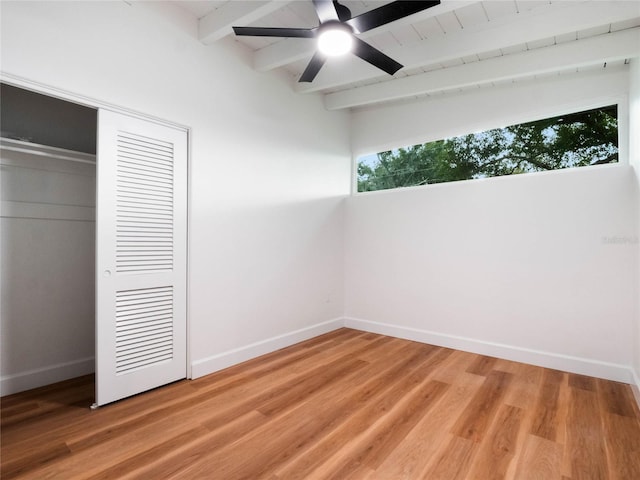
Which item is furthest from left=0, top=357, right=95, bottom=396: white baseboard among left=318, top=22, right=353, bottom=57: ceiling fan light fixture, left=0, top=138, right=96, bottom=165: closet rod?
left=318, top=22, right=353, bottom=57: ceiling fan light fixture

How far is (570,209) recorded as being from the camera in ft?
10.3

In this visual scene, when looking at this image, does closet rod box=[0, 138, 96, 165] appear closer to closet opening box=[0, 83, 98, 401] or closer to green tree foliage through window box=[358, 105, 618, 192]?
closet opening box=[0, 83, 98, 401]

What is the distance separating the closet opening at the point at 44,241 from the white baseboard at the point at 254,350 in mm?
1106

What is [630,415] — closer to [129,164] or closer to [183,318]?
[183,318]

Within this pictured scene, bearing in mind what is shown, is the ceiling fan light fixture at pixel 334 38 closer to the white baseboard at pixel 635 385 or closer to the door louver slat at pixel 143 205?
the door louver slat at pixel 143 205

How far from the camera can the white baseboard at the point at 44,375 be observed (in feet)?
8.38

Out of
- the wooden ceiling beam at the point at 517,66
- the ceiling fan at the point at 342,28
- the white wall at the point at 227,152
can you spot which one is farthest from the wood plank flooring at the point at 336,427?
the wooden ceiling beam at the point at 517,66

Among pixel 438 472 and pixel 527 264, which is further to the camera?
pixel 527 264

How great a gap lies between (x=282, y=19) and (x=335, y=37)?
93 cm

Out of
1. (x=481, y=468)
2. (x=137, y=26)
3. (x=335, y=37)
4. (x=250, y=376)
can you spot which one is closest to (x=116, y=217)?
(x=137, y=26)

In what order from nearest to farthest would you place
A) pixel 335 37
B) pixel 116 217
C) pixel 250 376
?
pixel 335 37 < pixel 116 217 < pixel 250 376

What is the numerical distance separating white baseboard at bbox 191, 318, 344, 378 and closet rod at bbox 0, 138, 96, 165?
2.10 meters

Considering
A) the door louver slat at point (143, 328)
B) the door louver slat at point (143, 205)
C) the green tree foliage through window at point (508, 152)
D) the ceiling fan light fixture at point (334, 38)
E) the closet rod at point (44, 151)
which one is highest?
the ceiling fan light fixture at point (334, 38)

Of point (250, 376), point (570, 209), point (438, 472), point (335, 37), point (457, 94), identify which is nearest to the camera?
point (438, 472)
